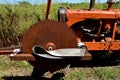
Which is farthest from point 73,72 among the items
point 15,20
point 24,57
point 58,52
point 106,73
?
point 15,20

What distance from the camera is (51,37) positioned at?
23.4 feet

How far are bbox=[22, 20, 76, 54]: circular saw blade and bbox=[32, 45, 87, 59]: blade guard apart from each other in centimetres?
19

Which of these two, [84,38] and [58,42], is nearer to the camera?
[58,42]

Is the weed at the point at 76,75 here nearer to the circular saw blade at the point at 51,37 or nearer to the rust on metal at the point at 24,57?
the circular saw blade at the point at 51,37

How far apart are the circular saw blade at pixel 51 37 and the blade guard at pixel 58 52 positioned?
186 millimetres

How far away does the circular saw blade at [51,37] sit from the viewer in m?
7.10

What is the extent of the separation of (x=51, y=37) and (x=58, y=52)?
35cm

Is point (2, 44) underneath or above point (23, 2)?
underneath

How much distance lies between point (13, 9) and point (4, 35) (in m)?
0.75

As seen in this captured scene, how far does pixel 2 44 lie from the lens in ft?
36.3

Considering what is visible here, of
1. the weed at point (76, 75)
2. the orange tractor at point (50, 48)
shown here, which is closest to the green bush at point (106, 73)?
the weed at point (76, 75)

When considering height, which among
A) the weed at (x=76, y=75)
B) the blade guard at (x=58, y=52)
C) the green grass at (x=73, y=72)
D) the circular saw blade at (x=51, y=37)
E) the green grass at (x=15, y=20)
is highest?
the circular saw blade at (x=51, y=37)

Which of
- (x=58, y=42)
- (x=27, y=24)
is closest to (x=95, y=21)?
(x=58, y=42)

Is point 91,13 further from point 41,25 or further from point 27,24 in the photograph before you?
point 27,24
